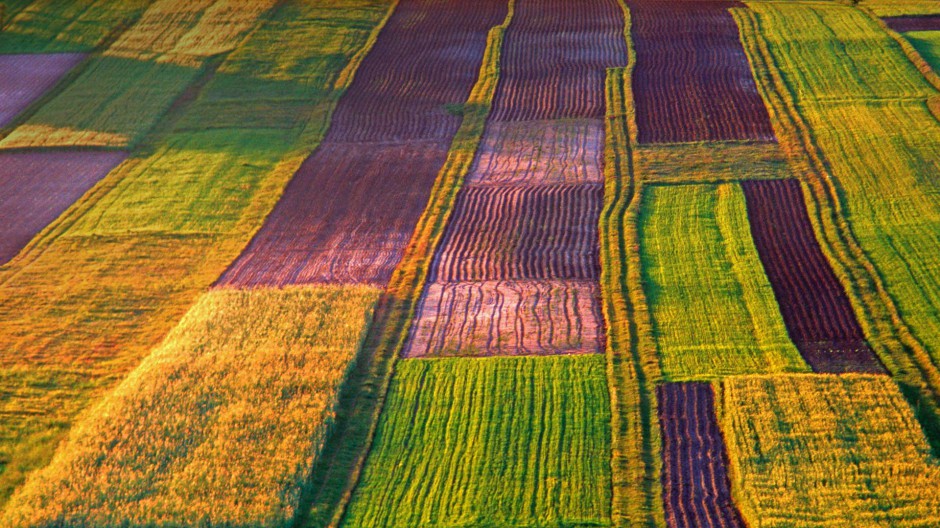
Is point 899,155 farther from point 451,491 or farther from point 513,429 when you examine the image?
point 451,491

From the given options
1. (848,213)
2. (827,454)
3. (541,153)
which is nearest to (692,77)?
(541,153)

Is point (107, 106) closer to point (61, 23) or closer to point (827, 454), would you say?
point (61, 23)

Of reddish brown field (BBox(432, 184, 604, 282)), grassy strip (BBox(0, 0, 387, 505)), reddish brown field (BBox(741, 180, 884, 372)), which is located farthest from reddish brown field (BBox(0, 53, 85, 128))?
reddish brown field (BBox(741, 180, 884, 372))

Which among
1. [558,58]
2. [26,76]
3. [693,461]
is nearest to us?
[693,461]

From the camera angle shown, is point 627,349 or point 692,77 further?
point 692,77

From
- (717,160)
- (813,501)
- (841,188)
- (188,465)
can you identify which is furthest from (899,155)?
(188,465)

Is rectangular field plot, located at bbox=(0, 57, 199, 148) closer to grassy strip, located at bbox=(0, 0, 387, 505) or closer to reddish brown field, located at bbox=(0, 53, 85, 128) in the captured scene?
reddish brown field, located at bbox=(0, 53, 85, 128)
